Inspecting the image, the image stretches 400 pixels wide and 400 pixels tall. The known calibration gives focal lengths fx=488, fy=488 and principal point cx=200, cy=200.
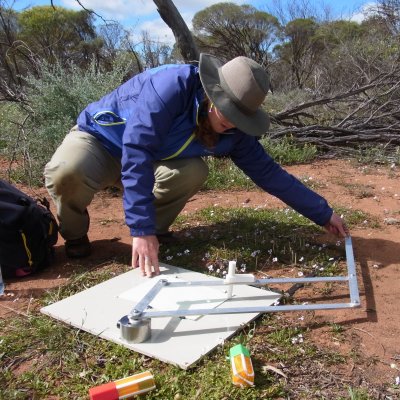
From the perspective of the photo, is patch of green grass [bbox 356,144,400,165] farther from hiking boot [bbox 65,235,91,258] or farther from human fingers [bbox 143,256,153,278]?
human fingers [bbox 143,256,153,278]

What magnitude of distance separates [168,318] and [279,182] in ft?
3.32

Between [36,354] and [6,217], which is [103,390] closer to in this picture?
[36,354]

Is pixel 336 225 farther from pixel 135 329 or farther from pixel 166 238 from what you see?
pixel 135 329

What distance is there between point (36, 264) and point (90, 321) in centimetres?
70

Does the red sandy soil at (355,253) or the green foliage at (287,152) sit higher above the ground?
the green foliage at (287,152)

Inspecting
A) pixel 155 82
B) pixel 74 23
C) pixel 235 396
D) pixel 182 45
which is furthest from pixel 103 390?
pixel 74 23

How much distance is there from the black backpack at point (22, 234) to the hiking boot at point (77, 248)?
0.44 ft

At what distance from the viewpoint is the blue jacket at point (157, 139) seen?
2.13 m

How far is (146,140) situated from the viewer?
215 cm

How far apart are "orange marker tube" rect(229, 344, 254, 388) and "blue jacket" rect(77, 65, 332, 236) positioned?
2.23 ft

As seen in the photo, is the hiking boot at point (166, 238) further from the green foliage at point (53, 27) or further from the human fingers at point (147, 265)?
the green foliage at point (53, 27)

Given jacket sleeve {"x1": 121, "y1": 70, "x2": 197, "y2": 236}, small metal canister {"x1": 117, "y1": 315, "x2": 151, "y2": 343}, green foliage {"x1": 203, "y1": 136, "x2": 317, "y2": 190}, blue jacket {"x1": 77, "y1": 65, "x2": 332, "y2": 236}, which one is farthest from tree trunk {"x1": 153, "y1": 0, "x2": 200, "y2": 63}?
small metal canister {"x1": 117, "y1": 315, "x2": 151, "y2": 343}

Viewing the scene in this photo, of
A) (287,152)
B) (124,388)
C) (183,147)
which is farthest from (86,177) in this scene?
(287,152)

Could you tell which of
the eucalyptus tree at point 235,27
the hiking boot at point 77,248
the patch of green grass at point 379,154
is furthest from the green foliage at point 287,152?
the eucalyptus tree at point 235,27
